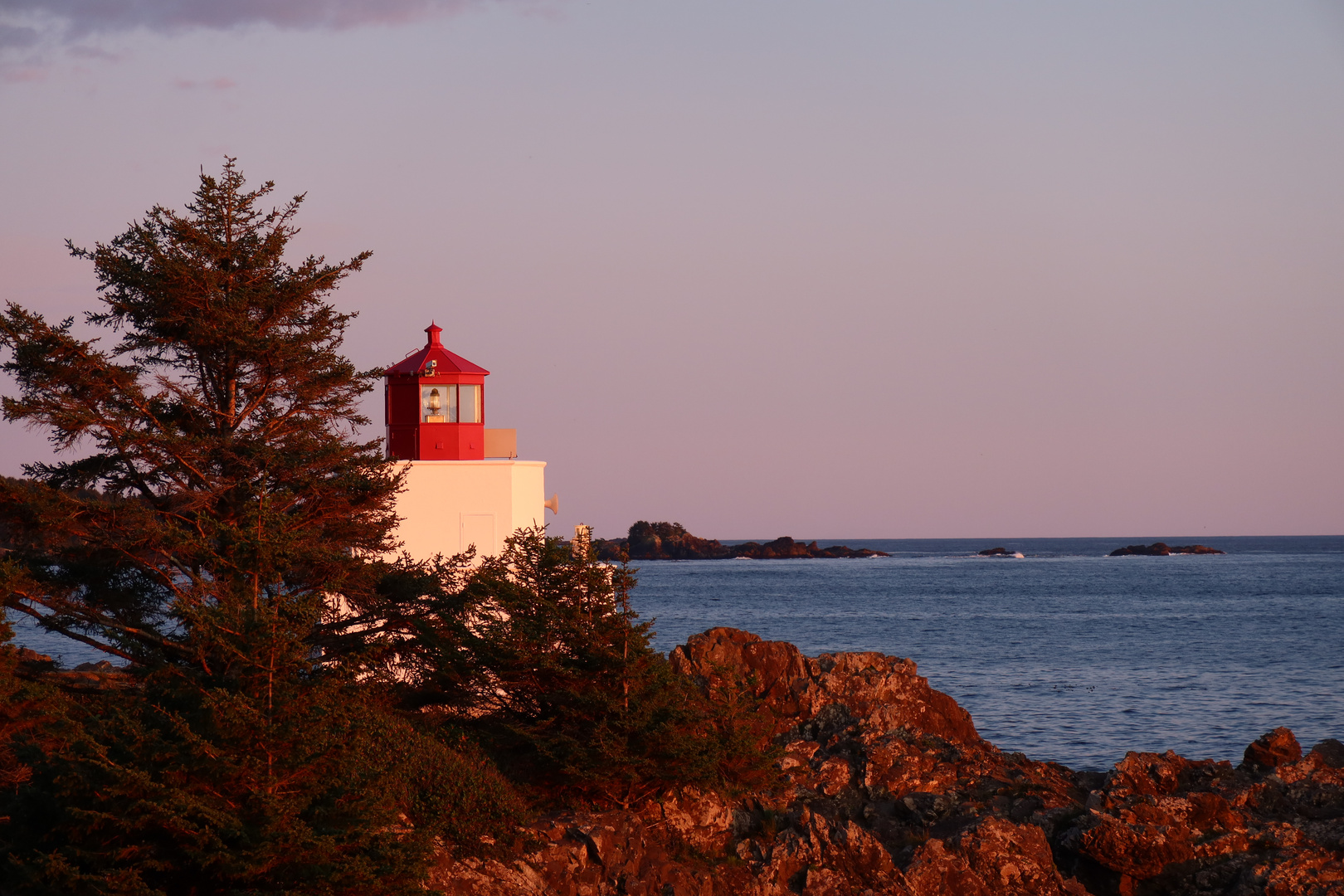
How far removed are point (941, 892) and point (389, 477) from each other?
777cm

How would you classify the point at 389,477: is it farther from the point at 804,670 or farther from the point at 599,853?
the point at 804,670

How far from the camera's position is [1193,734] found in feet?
79.2

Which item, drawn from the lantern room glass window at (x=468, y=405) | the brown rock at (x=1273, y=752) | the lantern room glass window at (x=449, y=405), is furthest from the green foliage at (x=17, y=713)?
the brown rock at (x=1273, y=752)

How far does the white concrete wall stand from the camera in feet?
55.4

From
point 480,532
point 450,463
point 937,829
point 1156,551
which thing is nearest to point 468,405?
point 450,463

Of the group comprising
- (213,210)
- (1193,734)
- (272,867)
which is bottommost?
(1193,734)

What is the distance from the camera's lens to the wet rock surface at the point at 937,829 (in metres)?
11.8

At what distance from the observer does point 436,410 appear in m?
17.7

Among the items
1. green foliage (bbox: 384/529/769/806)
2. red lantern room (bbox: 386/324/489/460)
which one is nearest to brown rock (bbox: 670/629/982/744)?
green foliage (bbox: 384/529/769/806)

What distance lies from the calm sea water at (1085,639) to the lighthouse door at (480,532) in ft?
38.3

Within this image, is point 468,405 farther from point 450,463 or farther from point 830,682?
point 830,682

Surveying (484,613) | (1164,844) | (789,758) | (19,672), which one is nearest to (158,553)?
(19,672)

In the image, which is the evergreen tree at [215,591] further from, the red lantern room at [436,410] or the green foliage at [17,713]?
the red lantern room at [436,410]

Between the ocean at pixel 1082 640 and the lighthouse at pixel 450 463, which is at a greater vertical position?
the lighthouse at pixel 450 463
